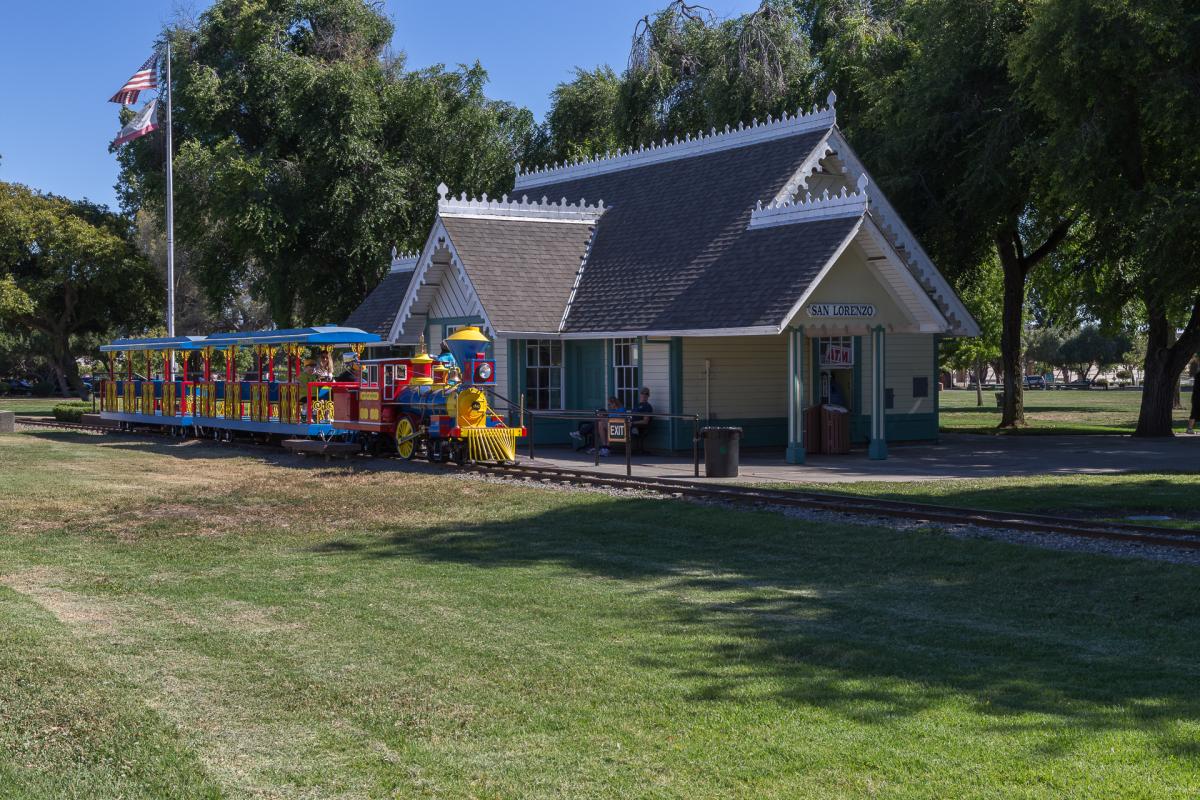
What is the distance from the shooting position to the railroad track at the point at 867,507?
1420cm

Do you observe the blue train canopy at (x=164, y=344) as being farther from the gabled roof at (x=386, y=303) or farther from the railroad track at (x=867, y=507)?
the railroad track at (x=867, y=507)

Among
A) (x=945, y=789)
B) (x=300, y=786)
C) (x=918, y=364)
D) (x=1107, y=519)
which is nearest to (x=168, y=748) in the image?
(x=300, y=786)

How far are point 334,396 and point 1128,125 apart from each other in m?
18.4

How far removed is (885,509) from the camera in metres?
16.4

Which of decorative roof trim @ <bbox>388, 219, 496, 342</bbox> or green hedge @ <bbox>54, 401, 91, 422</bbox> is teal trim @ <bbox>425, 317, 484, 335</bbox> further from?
green hedge @ <bbox>54, 401, 91, 422</bbox>

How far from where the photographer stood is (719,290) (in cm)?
2617

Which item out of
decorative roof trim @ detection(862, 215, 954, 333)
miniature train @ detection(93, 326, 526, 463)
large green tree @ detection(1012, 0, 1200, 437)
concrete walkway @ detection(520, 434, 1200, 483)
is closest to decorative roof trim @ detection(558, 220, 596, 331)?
miniature train @ detection(93, 326, 526, 463)

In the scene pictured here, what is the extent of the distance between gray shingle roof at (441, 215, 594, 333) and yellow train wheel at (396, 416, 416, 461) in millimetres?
3519

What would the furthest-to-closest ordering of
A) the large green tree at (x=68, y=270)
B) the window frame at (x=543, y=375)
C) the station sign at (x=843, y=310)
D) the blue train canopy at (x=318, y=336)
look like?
the large green tree at (x=68, y=270) < the window frame at (x=543, y=375) < the blue train canopy at (x=318, y=336) < the station sign at (x=843, y=310)

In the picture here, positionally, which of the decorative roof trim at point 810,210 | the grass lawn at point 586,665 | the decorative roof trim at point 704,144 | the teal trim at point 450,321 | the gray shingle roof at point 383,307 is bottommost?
the grass lawn at point 586,665

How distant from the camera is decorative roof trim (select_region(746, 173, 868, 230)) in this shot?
24.8m

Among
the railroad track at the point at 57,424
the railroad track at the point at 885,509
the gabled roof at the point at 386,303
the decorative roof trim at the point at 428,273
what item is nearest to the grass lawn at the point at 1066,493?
the railroad track at the point at 885,509

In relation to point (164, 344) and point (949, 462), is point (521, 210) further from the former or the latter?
point (949, 462)

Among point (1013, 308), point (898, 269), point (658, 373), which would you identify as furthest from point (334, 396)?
point (1013, 308)
